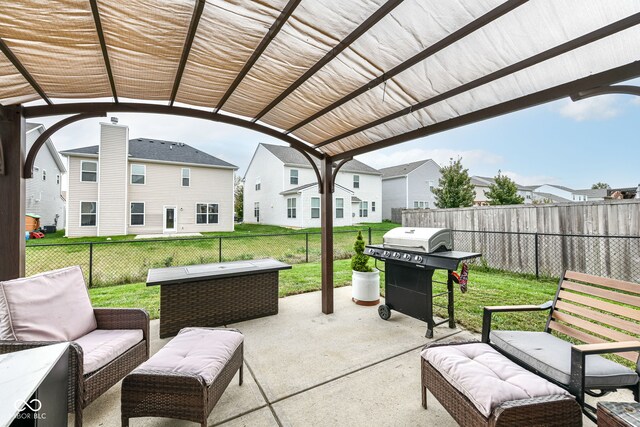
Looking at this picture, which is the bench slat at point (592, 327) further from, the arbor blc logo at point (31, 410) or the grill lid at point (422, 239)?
the arbor blc logo at point (31, 410)

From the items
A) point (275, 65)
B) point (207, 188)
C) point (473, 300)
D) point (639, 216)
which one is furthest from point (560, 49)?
point (207, 188)

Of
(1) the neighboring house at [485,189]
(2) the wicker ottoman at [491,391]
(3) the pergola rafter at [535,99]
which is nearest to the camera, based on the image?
(2) the wicker ottoman at [491,391]

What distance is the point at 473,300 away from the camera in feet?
15.6

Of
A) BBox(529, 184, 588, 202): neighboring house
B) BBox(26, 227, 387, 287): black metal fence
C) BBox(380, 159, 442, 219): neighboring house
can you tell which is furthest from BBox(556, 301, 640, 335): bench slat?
BBox(529, 184, 588, 202): neighboring house

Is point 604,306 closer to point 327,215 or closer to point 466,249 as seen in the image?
point 327,215

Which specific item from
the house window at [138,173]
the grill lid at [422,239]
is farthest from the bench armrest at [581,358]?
the house window at [138,173]

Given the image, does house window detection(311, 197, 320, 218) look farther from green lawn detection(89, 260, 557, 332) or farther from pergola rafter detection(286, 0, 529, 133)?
pergola rafter detection(286, 0, 529, 133)

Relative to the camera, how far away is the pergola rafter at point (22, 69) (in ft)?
6.99

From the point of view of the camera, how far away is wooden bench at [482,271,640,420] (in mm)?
1771

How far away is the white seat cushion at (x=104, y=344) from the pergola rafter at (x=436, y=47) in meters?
3.21

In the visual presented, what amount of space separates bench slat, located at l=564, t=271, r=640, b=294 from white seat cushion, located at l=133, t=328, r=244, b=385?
310 cm

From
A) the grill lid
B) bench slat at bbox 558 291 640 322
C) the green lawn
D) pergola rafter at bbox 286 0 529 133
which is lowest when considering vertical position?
the green lawn

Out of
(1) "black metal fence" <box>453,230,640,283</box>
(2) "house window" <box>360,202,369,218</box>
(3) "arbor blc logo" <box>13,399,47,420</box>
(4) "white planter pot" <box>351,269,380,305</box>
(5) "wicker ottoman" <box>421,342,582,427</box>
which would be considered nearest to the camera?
(3) "arbor blc logo" <box>13,399,47,420</box>

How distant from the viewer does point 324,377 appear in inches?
105
